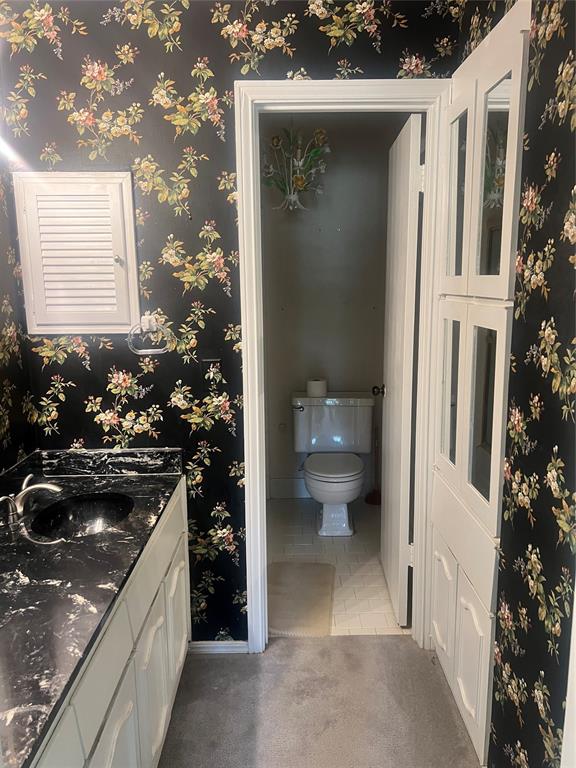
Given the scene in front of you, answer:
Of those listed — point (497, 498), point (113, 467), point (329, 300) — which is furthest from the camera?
point (329, 300)

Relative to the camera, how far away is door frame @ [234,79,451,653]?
1957 millimetres

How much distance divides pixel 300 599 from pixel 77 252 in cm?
185

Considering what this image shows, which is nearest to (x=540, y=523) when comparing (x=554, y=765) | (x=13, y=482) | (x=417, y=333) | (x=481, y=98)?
(x=554, y=765)

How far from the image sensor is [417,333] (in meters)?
2.24

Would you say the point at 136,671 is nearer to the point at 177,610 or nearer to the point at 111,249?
the point at 177,610

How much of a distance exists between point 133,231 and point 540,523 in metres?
1.61

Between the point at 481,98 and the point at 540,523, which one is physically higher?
the point at 481,98

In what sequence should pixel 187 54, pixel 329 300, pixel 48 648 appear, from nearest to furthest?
pixel 48 648, pixel 187 54, pixel 329 300

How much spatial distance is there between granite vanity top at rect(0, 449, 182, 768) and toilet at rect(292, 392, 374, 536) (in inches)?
59.9

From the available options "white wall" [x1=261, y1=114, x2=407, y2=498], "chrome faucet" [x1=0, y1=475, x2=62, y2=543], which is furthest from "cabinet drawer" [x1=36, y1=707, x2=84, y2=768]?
"white wall" [x1=261, y1=114, x2=407, y2=498]

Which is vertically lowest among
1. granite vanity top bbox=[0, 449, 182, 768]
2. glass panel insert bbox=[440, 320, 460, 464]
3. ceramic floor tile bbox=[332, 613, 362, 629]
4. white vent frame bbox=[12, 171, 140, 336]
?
ceramic floor tile bbox=[332, 613, 362, 629]

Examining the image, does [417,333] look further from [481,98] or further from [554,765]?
[554,765]

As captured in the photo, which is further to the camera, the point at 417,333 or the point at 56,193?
the point at 417,333

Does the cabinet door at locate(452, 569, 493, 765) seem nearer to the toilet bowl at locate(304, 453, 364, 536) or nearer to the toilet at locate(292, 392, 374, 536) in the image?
the toilet bowl at locate(304, 453, 364, 536)
